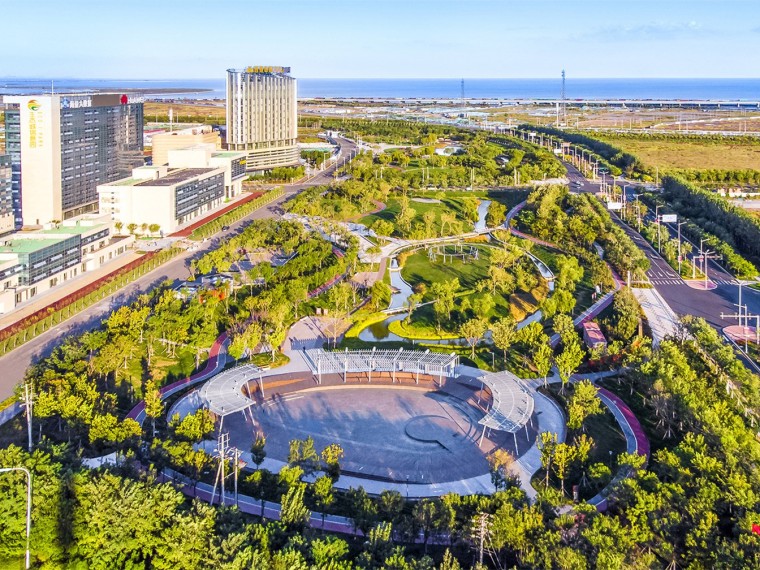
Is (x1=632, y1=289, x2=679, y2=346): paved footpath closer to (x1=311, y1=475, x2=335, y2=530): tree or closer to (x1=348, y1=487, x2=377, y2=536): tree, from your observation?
(x1=348, y1=487, x2=377, y2=536): tree

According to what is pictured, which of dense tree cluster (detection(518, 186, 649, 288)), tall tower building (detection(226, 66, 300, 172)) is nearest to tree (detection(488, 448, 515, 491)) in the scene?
dense tree cluster (detection(518, 186, 649, 288))

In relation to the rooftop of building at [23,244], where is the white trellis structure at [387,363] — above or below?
below

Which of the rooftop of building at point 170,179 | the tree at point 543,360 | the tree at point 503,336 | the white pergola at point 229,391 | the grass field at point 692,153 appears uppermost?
the grass field at point 692,153

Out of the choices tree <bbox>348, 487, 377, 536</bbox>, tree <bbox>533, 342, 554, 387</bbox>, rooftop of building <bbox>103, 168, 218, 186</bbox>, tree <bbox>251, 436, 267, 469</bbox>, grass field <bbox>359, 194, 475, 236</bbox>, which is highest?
rooftop of building <bbox>103, 168, 218, 186</bbox>

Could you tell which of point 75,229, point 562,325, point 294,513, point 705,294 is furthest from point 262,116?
point 294,513

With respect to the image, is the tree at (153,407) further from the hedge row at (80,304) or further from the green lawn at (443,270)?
the green lawn at (443,270)

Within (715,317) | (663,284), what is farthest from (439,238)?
(715,317)

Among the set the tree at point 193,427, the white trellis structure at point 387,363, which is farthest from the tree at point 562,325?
the tree at point 193,427

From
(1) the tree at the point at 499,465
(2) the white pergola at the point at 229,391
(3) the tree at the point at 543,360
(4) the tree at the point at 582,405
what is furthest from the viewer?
(3) the tree at the point at 543,360
